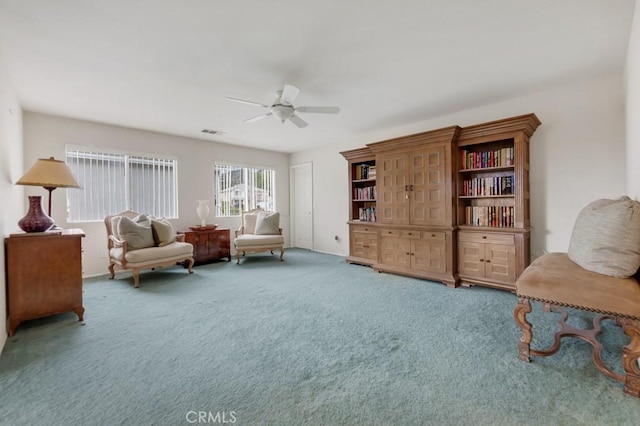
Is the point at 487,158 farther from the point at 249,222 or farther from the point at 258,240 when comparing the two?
the point at 249,222

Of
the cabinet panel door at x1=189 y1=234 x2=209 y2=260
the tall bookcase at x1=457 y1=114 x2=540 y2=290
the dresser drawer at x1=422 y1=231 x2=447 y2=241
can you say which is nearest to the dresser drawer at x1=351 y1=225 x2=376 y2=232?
the dresser drawer at x1=422 y1=231 x2=447 y2=241

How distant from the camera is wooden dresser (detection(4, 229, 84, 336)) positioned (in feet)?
8.02

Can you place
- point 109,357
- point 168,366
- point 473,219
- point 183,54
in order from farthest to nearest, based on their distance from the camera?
point 473,219
point 183,54
point 109,357
point 168,366

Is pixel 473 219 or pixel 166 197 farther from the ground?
pixel 166 197

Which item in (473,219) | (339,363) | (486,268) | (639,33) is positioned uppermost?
(639,33)

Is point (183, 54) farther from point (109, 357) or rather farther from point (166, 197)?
point (166, 197)

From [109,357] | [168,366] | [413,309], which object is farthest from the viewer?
[413,309]

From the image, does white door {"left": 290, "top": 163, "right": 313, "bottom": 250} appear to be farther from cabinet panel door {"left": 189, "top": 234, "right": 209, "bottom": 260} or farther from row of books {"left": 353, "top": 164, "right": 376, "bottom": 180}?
cabinet panel door {"left": 189, "top": 234, "right": 209, "bottom": 260}

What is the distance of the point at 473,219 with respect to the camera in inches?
153

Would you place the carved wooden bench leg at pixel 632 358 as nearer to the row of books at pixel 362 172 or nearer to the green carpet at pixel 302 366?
the green carpet at pixel 302 366

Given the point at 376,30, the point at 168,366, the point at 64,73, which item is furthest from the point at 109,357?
the point at 376,30

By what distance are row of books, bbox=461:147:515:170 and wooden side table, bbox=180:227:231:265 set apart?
4.31m

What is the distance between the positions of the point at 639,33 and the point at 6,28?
15.2ft

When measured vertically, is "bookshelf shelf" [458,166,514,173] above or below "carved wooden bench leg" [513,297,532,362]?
above
